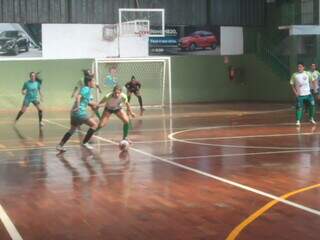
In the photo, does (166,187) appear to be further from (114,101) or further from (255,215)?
(114,101)

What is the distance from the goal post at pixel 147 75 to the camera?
110 feet

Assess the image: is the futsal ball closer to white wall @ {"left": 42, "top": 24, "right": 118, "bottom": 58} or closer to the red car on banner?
white wall @ {"left": 42, "top": 24, "right": 118, "bottom": 58}

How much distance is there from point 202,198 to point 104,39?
26322mm

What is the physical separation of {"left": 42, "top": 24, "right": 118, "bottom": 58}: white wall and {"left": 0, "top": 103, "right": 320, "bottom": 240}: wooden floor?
54.2 feet

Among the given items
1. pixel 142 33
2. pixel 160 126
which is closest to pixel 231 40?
pixel 142 33

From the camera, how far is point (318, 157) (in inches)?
490

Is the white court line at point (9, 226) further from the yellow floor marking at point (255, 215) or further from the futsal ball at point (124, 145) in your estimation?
the futsal ball at point (124, 145)

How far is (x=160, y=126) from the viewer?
67.0ft

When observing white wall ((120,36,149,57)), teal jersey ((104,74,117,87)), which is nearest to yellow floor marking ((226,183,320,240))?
teal jersey ((104,74,117,87))

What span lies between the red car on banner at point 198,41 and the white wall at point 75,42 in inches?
164

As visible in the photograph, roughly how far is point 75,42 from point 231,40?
9367 millimetres

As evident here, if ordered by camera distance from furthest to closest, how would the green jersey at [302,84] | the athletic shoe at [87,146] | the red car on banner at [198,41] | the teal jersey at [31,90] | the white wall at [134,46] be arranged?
the red car on banner at [198,41]
the white wall at [134,46]
the teal jersey at [31,90]
the green jersey at [302,84]
the athletic shoe at [87,146]

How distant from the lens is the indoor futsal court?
295 inches

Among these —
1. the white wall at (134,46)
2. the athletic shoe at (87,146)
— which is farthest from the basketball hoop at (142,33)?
the athletic shoe at (87,146)
